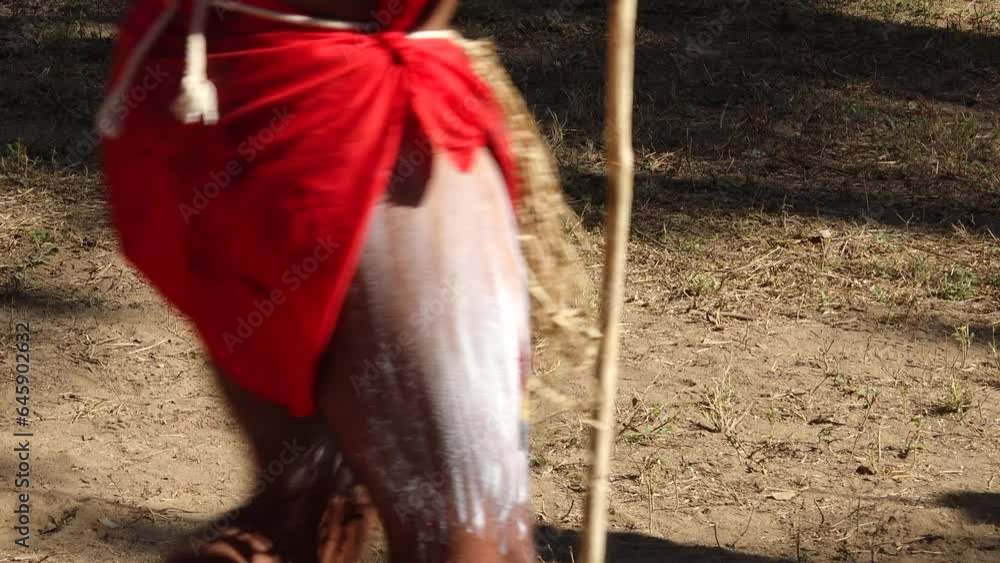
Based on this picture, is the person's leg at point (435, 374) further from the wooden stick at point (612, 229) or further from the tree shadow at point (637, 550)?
the tree shadow at point (637, 550)

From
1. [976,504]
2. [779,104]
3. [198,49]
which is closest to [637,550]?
[976,504]

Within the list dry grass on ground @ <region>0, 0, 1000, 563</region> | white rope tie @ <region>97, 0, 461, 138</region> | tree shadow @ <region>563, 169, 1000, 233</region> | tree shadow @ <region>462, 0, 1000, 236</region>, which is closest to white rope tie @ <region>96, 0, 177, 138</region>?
white rope tie @ <region>97, 0, 461, 138</region>

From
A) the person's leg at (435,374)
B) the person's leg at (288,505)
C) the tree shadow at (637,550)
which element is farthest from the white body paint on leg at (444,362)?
the tree shadow at (637,550)

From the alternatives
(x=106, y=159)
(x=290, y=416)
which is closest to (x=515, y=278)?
(x=290, y=416)

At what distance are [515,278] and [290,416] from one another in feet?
1.23

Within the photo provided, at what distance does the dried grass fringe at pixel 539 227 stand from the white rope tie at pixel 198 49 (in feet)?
0.29

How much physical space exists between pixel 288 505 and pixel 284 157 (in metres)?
0.54

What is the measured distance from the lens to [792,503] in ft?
10.7

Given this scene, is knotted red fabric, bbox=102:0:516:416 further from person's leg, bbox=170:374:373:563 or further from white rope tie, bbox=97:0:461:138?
person's leg, bbox=170:374:373:563

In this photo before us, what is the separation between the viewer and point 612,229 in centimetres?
144

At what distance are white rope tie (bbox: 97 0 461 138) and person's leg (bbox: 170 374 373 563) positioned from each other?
1.27 ft

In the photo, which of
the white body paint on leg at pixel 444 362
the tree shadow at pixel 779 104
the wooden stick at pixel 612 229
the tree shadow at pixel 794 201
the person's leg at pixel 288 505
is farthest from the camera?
the tree shadow at pixel 779 104

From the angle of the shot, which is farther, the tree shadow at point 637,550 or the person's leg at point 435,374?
the tree shadow at point 637,550

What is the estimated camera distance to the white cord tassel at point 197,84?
4.26 ft
